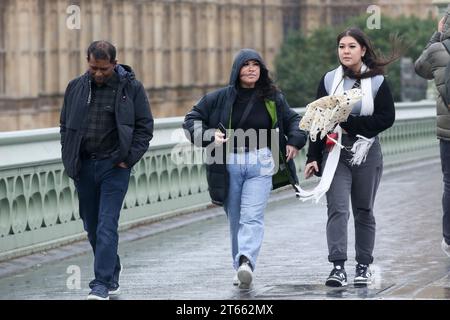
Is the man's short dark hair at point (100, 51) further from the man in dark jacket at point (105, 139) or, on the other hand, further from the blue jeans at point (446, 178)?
the blue jeans at point (446, 178)

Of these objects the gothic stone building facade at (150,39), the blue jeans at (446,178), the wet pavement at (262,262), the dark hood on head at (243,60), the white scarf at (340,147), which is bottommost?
the gothic stone building facade at (150,39)

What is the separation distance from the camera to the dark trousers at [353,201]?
44.5 ft

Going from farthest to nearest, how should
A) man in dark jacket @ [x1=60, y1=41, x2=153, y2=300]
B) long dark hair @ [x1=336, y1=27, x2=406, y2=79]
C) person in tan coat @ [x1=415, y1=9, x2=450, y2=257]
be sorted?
person in tan coat @ [x1=415, y1=9, x2=450, y2=257] → long dark hair @ [x1=336, y1=27, x2=406, y2=79] → man in dark jacket @ [x1=60, y1=41, x2=153, y2=300]

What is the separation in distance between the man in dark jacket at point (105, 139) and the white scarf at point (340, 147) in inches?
47.4

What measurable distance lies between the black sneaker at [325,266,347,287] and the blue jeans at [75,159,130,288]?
1.41 m

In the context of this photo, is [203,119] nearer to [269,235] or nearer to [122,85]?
[122,85]

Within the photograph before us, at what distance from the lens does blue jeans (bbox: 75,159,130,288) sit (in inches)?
516

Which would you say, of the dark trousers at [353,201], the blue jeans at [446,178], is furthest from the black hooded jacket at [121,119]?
the blue jeans at [446,178]

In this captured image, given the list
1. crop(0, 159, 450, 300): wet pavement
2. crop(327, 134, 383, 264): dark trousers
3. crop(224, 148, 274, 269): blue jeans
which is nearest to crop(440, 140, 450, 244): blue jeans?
crop(0, 159, 450, 300): wet pavement

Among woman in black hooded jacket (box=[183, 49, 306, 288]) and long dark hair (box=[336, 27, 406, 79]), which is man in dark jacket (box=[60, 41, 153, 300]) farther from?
long dark hair (box=[336, 27, 406, 79])

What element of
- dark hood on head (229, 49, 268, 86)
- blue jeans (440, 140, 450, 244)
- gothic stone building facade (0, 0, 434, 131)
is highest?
dark hood on head (229, 49, 268, 86)

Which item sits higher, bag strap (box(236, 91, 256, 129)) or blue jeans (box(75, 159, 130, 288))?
bag strap (box(236, 91, 256, 129))

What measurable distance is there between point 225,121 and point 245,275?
1.04m
